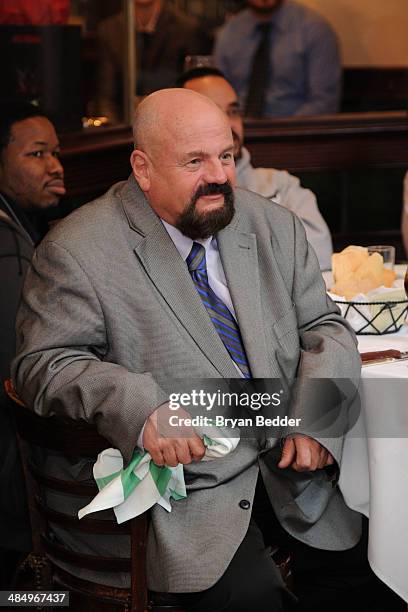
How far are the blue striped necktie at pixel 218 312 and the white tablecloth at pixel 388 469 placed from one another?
286 mm

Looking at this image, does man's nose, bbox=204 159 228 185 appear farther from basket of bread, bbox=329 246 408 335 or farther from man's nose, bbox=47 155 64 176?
man's nose, bbox=47 155 64 176

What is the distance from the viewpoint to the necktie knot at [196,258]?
2426mm

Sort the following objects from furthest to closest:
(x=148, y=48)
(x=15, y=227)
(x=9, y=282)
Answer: (x=148, y=48)
(x=15, y=227)
(x=9, y=282)

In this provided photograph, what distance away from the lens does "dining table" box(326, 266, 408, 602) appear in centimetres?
232

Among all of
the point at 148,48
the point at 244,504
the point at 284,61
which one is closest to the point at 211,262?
the point at 244,504

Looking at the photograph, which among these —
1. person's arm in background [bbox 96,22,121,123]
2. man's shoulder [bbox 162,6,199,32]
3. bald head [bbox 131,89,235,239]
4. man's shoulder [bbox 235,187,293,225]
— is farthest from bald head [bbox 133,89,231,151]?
man's shoulder [bbox 162,6,199,32]

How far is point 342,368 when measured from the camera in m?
2.32

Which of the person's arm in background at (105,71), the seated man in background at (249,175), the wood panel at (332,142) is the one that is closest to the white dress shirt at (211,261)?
the seated man in background at (249,175)

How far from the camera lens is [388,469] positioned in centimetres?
232

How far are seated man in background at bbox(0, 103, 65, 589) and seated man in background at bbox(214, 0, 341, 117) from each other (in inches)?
121

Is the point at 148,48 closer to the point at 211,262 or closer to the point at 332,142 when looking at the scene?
the point at 332,142

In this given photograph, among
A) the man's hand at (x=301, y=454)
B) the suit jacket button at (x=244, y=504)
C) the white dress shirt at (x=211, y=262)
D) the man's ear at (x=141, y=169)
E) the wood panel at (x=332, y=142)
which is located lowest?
the wood panel at (x=332, y=142)

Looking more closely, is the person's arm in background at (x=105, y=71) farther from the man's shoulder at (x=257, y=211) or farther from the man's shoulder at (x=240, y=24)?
the man's shoulder at (x=257, y=211)

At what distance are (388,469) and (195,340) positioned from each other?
511mm
